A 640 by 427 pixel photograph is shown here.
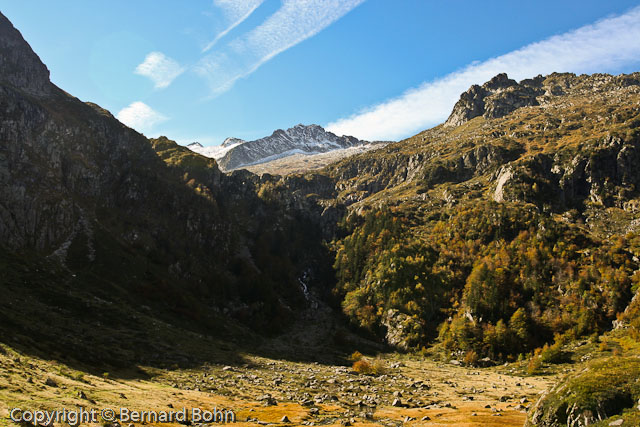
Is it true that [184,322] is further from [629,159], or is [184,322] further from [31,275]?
[629,159]

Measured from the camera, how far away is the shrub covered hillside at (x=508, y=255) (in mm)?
93688

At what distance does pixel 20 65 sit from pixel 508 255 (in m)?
203

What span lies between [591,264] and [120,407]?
397 ft

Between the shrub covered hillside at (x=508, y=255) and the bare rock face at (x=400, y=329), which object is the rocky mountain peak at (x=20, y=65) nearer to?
the shrub covered hillside at (x=508, y=255)

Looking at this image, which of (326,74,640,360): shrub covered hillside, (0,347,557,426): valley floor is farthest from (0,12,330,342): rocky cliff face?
(0,347,557,426): valley floor

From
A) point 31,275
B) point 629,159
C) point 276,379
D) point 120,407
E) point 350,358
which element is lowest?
point 350,358

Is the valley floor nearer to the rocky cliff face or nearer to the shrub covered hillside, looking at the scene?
the shrub covered hillside

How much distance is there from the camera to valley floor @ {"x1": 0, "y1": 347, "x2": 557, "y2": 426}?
22.9 m

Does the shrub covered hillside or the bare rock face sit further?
the bare rock face

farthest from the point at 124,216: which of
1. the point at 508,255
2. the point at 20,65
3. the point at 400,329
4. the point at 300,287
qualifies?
the point at 508,255

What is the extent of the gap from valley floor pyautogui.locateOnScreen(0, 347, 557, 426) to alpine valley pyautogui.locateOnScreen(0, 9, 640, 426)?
36 centimetres

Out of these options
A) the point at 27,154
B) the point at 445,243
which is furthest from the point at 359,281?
the point at 27,154

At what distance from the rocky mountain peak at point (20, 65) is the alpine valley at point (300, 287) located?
0.86 meters

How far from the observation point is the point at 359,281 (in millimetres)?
146500
